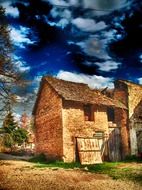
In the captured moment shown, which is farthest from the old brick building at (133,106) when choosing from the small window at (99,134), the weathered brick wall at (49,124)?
the weathered brick wall at (49,124)

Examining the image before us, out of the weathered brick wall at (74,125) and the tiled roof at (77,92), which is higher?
the tiled roof at (77,92)

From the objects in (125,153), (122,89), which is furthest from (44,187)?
(122,89)

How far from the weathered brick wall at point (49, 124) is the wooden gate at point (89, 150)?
1.86 metres

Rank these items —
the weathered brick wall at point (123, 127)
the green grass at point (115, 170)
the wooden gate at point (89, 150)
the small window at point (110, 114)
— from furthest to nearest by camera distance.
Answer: the small window at point (110, 114) → the weathered brick wall at point (123, 127) → the wooden gate at point (89, 150) → the green grass at point (115, 170)

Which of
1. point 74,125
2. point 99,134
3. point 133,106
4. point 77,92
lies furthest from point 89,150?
point 133,106

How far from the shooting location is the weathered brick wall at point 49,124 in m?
26.0

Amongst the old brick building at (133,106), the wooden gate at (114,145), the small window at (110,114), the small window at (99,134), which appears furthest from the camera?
the small window at (110,114)

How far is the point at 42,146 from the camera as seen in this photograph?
95.1 ft

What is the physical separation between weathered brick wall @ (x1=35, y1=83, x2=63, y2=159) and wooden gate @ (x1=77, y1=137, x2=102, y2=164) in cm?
186

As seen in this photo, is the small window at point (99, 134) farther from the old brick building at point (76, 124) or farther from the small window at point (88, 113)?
the small window at point (88, 113)

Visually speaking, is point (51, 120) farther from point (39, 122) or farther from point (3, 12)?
point (3, 12)

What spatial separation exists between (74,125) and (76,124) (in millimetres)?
263

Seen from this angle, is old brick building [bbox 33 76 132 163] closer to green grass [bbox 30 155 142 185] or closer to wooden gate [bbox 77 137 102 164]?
wooden gate [bbox 77 137 102 164]

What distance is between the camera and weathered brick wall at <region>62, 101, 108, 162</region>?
25.2 m
